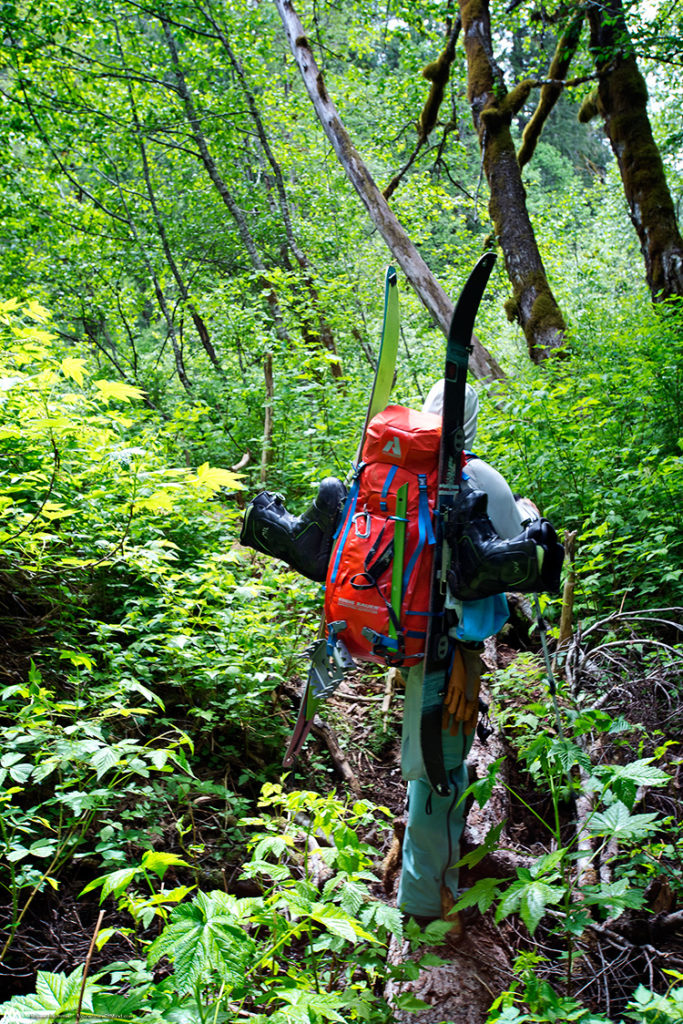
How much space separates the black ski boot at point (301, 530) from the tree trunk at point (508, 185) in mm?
6071

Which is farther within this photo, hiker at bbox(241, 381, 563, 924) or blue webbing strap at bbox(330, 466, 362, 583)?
blue webbing strap at bbox(330, 466, 362, 583)

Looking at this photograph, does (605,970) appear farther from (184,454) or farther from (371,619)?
(184,454)

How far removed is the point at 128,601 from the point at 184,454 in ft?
14.6

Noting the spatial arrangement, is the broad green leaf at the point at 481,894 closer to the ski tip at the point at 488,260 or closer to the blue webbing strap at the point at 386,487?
the blue webbing strap at the point at 386,487

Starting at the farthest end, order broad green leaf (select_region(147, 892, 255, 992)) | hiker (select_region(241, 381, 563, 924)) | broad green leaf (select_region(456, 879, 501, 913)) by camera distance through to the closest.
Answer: hiker (select_region(241, 381, 563, 924)) → broad green leaf (select_region(456, 879, 501, 913)) → broad green leaf (select_region(147, 892, 255, 992))

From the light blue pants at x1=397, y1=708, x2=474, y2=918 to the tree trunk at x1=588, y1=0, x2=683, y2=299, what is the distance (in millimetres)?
6908

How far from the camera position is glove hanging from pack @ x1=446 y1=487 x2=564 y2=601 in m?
2.26

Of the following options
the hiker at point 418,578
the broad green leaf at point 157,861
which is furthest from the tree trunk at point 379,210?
the broad green leaf at point 157,861

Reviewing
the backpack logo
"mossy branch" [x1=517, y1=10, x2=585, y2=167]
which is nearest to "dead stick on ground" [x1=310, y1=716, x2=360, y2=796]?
the backpack logo

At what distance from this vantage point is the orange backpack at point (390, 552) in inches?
99.7

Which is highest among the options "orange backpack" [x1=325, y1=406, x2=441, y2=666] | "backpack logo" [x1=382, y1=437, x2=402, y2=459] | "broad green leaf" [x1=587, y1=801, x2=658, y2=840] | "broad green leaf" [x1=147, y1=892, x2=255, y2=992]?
"backpack logo" [x1=382, y1=437, x2=402, y2=459]

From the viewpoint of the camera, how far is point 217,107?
1073cm

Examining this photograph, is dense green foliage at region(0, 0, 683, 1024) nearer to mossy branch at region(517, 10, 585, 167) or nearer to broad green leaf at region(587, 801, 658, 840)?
broad green leaf at region(587, 801, 658, 840)

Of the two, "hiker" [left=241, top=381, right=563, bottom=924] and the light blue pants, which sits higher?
"hiker" [left=241, top=381, right=563, bottom=924]
